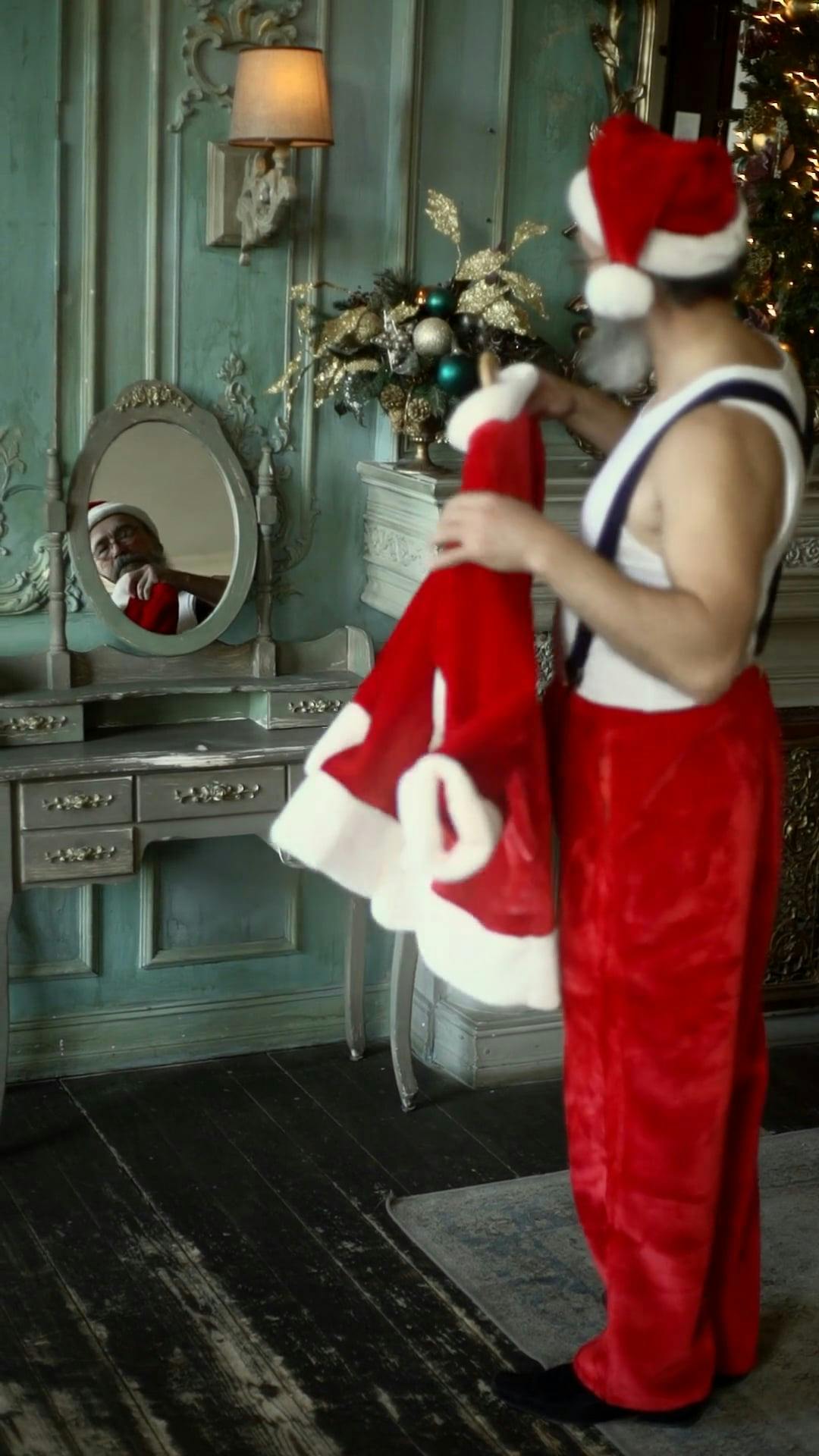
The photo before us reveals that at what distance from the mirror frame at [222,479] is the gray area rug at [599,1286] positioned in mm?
1260

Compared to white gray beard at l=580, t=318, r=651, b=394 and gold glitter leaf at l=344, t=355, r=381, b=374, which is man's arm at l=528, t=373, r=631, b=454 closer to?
white gray beard at l=580, t=318, r=651, b=394

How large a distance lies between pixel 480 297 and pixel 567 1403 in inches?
84.3

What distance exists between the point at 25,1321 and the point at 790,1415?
1237mm

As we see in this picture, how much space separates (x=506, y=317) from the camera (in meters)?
3.46

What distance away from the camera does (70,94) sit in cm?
334

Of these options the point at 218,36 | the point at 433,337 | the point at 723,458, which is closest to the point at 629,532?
the point at 723,458

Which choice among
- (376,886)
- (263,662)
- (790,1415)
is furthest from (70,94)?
(790,1415)

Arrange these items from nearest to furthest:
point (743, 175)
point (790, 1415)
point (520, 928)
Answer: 1. point (520, 928)
2. point (790, 1415)
3. point (743, 175)

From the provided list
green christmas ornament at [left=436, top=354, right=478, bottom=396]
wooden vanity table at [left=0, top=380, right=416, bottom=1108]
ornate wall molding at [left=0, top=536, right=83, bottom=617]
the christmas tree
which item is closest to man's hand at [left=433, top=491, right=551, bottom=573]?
green christmas ornament at [left=436, top=354, right=478, bottom=396]

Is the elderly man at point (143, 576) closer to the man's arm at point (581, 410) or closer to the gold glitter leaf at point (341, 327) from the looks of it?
the gold glitter leaf at point (341, 327)

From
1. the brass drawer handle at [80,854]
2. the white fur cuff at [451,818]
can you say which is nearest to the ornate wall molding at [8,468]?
the brass drawer handle at [80,854]

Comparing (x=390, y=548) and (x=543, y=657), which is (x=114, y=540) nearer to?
(x=390, y=548)

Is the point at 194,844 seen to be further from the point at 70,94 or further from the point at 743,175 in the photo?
the point at 743,175

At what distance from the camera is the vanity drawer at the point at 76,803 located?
3.23m
